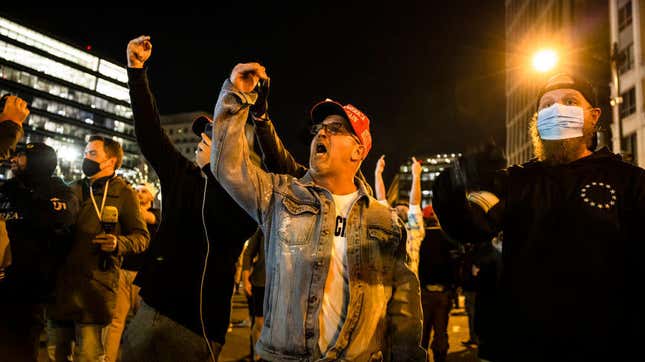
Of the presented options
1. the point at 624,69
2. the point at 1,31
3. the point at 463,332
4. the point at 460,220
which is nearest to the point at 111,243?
the point at 460,220

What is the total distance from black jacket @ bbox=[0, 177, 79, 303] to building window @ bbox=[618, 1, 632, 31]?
45.8 metres

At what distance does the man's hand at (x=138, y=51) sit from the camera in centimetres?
312

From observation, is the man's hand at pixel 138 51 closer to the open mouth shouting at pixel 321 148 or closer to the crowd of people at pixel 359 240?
the crowd of people at pixel 359 240

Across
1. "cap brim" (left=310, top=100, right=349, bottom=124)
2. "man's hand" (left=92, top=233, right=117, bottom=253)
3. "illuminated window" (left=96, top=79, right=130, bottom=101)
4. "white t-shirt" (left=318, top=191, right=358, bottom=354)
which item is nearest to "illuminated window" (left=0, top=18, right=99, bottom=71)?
"illuminated window" (left=96, top=79, right=130, bottom=101)

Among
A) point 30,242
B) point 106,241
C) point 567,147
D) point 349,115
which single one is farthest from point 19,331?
point 567,147

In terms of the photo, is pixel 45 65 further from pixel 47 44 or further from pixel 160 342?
pixel 160 342

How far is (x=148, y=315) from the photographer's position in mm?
3002

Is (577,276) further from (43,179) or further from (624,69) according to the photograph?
(624,69)

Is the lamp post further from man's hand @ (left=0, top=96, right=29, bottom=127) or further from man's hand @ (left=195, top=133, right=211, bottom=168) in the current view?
man's hand @ (left=0, top=96, right=29, bottom=127)

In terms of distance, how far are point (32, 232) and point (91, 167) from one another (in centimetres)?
91

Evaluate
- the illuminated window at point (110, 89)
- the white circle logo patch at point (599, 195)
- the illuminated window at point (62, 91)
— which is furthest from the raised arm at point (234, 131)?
the illuminated window at point (110, 89)

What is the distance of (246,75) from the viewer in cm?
253

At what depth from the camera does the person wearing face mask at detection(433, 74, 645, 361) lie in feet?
8.05

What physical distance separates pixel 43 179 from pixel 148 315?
209 cm
